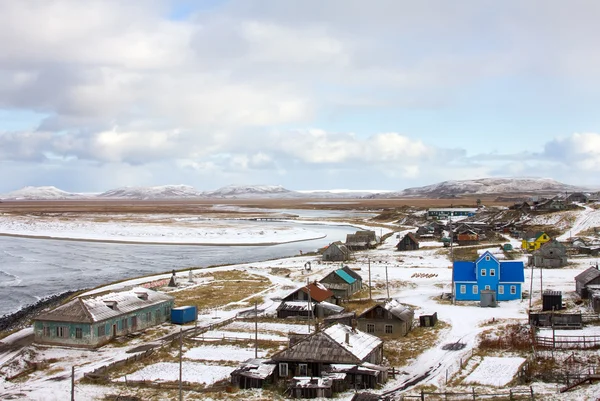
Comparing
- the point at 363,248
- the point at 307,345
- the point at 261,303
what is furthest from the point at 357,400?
the point at 363,248

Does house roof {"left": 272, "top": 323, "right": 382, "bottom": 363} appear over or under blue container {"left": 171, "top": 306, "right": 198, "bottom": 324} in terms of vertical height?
over

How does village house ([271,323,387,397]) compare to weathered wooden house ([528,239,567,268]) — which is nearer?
village house ([271,323,387,397])

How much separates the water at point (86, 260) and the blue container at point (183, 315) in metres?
14.9

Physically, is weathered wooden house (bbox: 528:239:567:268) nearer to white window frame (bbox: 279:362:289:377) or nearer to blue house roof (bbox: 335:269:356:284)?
blue house roof (bbox: 335:269:356:284)

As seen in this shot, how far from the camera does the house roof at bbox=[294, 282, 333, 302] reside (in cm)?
4656

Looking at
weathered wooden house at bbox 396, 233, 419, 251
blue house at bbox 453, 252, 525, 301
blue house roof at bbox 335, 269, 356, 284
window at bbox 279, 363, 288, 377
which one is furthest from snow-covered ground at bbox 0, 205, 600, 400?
weathered wooden house at bbox 396, 233, 419, 251

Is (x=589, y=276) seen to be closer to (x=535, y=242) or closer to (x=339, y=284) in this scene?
(x=339, y=284)

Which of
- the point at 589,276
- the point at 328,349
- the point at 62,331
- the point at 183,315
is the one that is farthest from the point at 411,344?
the point at 62,331

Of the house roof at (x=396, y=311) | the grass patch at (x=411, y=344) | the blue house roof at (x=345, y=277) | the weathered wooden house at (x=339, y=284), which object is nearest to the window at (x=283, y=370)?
the grass patch at (x=411, y=344)

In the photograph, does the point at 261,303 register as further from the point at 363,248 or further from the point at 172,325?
the point at 363,248

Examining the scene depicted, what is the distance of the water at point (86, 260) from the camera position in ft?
197

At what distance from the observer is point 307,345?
30672 mm

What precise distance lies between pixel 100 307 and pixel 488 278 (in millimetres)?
30251

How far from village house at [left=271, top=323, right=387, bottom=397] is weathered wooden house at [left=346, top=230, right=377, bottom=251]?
187 ft
